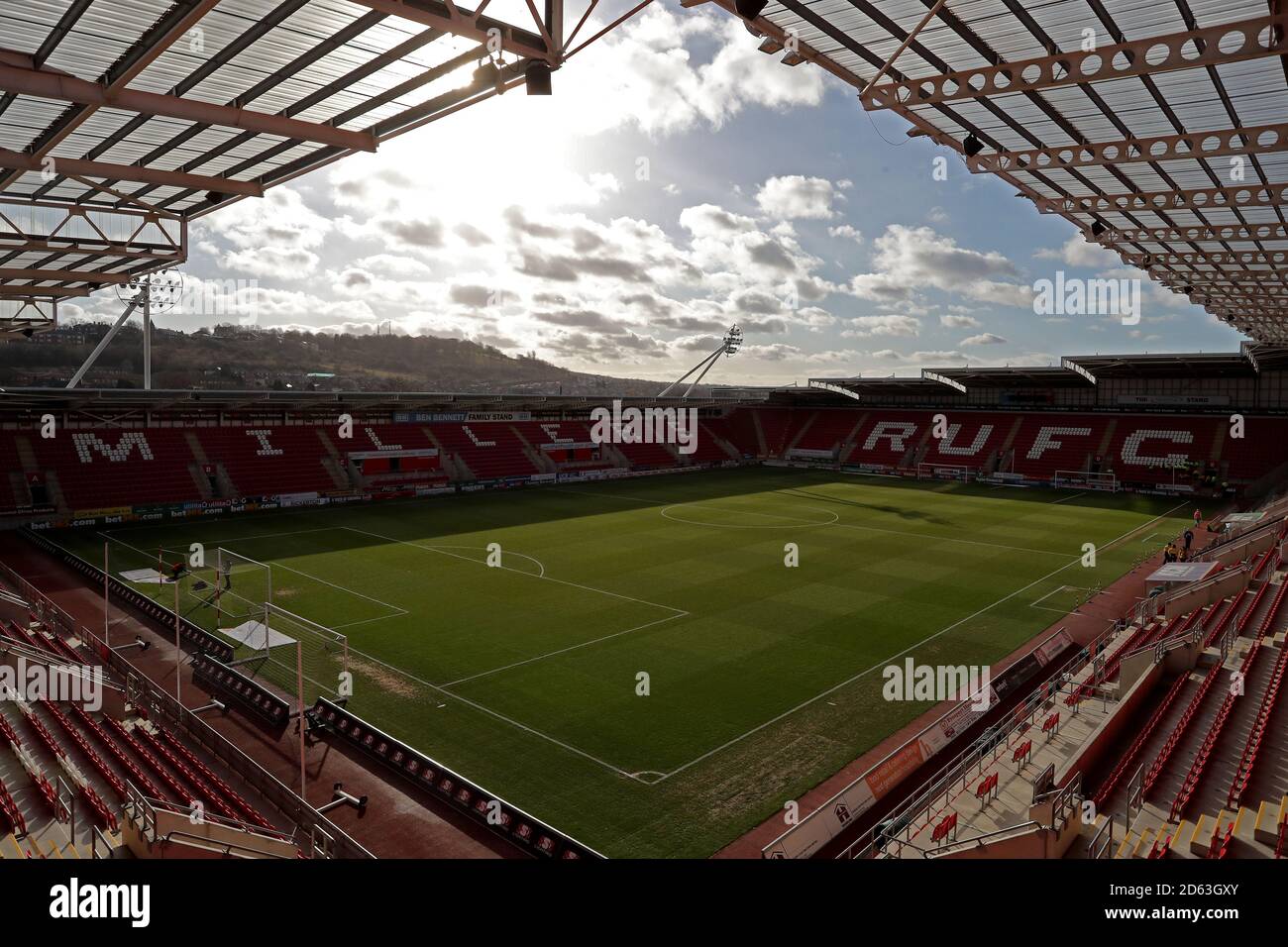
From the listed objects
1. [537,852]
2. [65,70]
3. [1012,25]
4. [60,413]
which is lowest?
[537,852]

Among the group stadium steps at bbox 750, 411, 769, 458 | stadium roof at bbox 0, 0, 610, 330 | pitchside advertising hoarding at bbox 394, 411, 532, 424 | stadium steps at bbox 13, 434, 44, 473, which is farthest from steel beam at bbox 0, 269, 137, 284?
stadium steps at bbox 750, 411, 769, 458

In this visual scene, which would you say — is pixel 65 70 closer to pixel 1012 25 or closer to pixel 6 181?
pixel 6 181

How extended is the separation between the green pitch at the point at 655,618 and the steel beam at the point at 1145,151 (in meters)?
11.9

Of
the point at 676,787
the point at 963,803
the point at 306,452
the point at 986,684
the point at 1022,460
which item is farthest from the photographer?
the point at 1022,460

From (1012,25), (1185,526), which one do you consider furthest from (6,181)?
(1185,526)

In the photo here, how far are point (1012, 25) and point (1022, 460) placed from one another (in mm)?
52857

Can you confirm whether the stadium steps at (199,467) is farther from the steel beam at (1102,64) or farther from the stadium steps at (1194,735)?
the stadium steps at (1194,735)

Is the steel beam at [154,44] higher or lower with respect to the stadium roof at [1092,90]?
lower

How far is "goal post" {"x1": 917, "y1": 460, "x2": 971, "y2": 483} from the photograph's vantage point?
58878 millimetres

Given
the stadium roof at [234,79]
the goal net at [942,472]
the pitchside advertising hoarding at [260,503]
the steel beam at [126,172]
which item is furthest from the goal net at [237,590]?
the goal net at [942,472]

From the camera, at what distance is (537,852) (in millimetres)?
11375

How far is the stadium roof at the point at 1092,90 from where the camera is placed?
34.3 ft

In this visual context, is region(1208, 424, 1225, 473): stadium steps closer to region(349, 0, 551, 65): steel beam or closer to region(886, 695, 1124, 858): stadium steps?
region(886, 695, 1124, 858): stadium steps

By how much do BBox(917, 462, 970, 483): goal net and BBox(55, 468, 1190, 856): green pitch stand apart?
13.2 m
